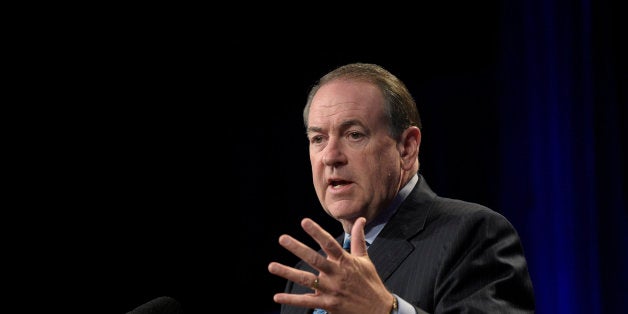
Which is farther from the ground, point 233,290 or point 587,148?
point 587,148

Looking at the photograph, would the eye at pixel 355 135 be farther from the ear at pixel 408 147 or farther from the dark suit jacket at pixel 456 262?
the dark suit jacket at pixel 456 262

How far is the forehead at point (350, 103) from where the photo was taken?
5.71ft

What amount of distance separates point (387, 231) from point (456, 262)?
247 millimetres

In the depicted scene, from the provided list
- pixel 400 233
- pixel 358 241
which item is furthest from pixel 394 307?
pixel 400 233

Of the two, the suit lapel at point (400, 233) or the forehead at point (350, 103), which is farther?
the forehead at point (350, 103)

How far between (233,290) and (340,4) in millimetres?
2330

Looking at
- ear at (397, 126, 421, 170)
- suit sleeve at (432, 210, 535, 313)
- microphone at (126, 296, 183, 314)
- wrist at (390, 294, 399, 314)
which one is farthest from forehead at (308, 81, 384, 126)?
microphone at (126, 296, 183, 314)

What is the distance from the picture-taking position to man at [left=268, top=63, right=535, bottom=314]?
4.05ft

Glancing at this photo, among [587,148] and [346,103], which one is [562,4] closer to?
[587,148]

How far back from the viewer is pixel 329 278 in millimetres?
1229

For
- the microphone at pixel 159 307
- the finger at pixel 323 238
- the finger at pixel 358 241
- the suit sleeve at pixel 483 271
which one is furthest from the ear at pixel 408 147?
the microphone at pixel 159 307

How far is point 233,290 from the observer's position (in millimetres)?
5293

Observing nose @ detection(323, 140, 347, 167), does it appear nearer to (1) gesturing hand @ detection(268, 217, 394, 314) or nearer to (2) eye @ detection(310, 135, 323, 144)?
(2) eye @ detection(310, 135, 323, 144)

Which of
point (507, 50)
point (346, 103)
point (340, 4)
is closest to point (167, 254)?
point (340, 4)
